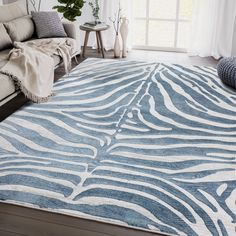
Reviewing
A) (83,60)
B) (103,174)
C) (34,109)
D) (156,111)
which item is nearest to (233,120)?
(156,111)

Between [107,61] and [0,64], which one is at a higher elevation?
[0,64]

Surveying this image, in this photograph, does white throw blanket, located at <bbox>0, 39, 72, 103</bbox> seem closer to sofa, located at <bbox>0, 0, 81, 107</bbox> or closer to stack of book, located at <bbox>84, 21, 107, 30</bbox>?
sofa, located at <bbox>0, 0, 81, 107</bbox>

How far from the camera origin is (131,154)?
2.70m

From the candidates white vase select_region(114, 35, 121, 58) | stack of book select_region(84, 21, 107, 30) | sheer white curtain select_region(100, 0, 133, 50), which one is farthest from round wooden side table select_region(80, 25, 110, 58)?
sheer white curtain select_region(100, 0, 133, 50)

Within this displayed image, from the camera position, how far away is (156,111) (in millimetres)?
3443

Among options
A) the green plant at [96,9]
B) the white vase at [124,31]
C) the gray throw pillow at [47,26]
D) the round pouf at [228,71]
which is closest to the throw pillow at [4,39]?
the gray throw pillow at [47,26]

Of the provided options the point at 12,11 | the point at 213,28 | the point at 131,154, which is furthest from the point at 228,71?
the point at 12,11

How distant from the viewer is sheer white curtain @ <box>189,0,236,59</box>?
5.28m

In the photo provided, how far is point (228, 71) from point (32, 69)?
2089 mm

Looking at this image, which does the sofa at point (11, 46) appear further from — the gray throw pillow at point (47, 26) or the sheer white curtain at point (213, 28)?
the sheer white curtain at point (213, 28)

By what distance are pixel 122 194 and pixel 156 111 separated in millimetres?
1360

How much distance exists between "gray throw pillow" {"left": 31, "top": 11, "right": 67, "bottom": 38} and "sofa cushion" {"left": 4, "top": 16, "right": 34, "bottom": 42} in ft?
0.27

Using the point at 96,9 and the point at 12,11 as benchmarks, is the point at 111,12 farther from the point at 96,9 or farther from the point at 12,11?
the point at 12,11

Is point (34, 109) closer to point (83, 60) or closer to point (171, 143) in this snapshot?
point (171, 143)
